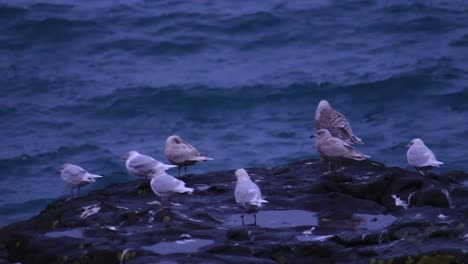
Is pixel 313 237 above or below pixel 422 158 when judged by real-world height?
below

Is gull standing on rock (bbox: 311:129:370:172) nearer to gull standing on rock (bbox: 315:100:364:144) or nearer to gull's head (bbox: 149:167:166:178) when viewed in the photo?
gull standing on rock (bbox: 315:100:364:144)

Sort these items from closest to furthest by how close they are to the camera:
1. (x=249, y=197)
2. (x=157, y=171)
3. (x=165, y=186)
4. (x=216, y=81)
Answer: (x=249, y=197) < (x=165, y=186) < (x=157, y=171) < (x=216, y=81)

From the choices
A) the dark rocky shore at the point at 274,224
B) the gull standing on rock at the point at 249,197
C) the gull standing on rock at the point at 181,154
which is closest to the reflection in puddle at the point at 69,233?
the dark rocky shore at the point at 274,224

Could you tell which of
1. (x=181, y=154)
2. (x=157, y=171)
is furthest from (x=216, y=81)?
(x=157, y=171)

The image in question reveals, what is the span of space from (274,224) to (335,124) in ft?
11.9

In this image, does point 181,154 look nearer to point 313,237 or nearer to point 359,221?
point 359,221

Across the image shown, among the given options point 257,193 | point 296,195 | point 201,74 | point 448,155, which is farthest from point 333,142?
point 201,74

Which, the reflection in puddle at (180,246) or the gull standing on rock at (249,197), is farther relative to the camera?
the gull standing on rock at (249,197)

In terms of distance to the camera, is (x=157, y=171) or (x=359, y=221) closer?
(x=359, y=221)

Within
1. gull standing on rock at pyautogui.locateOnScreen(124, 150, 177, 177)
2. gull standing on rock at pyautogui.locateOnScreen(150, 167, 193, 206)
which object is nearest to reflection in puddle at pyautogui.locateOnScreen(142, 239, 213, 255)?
gull standing on rock at pyautogui.locateOnScreen(150, 167, 193, 206)

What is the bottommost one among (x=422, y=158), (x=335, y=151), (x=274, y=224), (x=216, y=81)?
(x=216, y=81)

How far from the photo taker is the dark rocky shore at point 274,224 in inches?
312

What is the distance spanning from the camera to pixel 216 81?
24875 millimetres

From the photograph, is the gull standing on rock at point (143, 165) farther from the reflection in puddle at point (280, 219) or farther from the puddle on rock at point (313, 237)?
the puddle on rock at point (313, 237)
